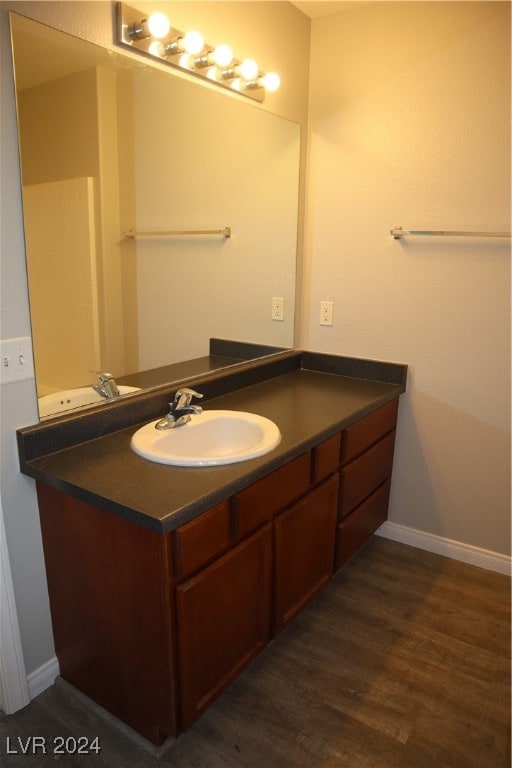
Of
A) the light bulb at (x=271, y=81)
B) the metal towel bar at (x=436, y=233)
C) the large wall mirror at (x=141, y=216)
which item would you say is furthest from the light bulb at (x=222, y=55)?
the metal towel bar at (x=436, y=233)

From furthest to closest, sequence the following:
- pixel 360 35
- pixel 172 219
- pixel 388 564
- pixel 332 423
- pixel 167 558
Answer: pixel 388 564, pixel 360 35, pixel 172 219, pixel 332 423, pixel 167 558

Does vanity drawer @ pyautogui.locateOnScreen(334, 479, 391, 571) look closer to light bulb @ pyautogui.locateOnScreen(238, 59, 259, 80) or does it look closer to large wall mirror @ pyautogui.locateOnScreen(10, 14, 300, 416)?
large wall mirror @ pyautogui.locateOnScreen(10, 14, 300, 416)

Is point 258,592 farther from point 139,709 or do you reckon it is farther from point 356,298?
point 356,298

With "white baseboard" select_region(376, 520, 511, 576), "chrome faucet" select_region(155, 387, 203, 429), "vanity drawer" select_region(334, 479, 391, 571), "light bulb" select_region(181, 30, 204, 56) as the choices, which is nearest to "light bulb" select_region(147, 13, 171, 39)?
"light bulb" select_region(181, 30, 204, 56)

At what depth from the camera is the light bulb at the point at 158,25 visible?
1524mm

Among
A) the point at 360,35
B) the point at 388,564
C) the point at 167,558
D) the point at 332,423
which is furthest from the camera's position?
the point at 388,564

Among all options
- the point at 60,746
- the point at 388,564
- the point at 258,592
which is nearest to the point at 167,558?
the point at 258,592

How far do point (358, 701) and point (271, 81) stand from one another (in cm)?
221

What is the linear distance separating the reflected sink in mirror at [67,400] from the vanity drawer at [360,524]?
103 cm

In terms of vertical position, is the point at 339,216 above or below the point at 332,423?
above

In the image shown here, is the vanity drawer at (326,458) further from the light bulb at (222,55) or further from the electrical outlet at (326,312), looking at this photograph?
the light bulb at (222,55)

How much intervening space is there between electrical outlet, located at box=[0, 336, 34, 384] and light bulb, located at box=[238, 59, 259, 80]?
1271 millimetres

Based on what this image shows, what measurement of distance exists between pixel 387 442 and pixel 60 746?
1.63 m

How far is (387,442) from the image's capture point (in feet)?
7.78
